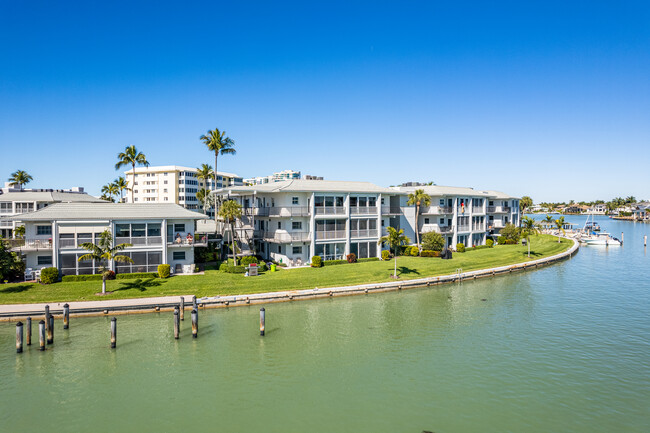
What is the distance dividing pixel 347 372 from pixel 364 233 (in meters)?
29.4

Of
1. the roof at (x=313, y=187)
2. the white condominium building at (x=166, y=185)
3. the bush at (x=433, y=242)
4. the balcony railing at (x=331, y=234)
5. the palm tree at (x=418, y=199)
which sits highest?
the white condominium building at (x=166, y=185)

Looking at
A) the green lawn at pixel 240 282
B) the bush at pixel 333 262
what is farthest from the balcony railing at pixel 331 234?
the green lawn at pixel 240 282

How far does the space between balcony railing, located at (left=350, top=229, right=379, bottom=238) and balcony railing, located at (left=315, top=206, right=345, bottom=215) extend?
292 cm

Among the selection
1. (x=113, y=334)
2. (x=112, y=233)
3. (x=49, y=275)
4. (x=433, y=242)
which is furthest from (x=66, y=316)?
(x=433, y=242)

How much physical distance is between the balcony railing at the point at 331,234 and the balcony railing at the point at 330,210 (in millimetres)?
2198

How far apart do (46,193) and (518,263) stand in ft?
211

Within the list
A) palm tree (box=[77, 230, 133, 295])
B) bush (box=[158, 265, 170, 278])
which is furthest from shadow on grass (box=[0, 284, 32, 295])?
bush (box=[158, 265, 170, 278])

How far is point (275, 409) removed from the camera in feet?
56.4

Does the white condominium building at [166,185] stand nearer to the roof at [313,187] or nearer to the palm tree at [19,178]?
the palm tree at [19,178]

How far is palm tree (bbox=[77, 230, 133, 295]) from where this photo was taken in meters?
32.9

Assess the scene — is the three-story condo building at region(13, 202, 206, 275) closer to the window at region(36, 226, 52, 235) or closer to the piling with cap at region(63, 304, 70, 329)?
the window at region(36, 226, 52, 235)

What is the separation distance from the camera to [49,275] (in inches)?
1344

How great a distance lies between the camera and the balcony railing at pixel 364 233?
48250 mm

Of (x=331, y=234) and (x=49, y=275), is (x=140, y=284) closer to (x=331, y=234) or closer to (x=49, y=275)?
(x=49, y=275)
